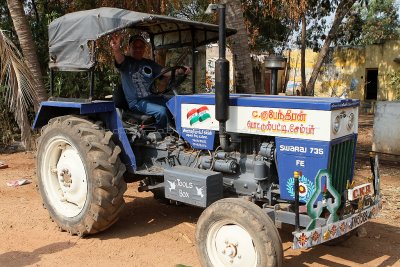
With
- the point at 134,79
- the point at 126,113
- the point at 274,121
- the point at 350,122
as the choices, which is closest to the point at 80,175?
the point at 126,113

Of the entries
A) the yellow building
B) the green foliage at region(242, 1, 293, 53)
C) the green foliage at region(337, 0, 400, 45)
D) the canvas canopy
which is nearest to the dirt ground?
the canvas canopy

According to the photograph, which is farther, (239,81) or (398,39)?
(398,39)

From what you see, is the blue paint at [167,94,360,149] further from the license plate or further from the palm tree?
the palm tree

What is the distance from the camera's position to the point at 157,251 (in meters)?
4.86

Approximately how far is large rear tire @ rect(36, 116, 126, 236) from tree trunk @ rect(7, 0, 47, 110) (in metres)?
4.28

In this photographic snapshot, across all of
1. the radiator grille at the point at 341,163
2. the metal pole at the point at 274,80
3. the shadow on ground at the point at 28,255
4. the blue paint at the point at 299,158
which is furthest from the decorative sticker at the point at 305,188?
the shadow on ground at the point at 28,255

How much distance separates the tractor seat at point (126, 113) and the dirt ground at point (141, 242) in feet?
4.13

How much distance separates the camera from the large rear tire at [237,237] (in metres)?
3.81

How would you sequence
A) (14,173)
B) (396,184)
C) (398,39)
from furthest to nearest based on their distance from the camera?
(398,39) < (14,173) < (396,184)

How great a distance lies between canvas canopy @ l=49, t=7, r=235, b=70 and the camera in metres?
4.95

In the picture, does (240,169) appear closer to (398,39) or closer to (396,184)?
(396,184)

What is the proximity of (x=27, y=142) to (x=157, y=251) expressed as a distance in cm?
604

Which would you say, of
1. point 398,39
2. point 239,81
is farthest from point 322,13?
point 239,81

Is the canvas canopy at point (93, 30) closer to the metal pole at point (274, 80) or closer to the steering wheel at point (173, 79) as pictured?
the steering wheel at point (173, 79)
